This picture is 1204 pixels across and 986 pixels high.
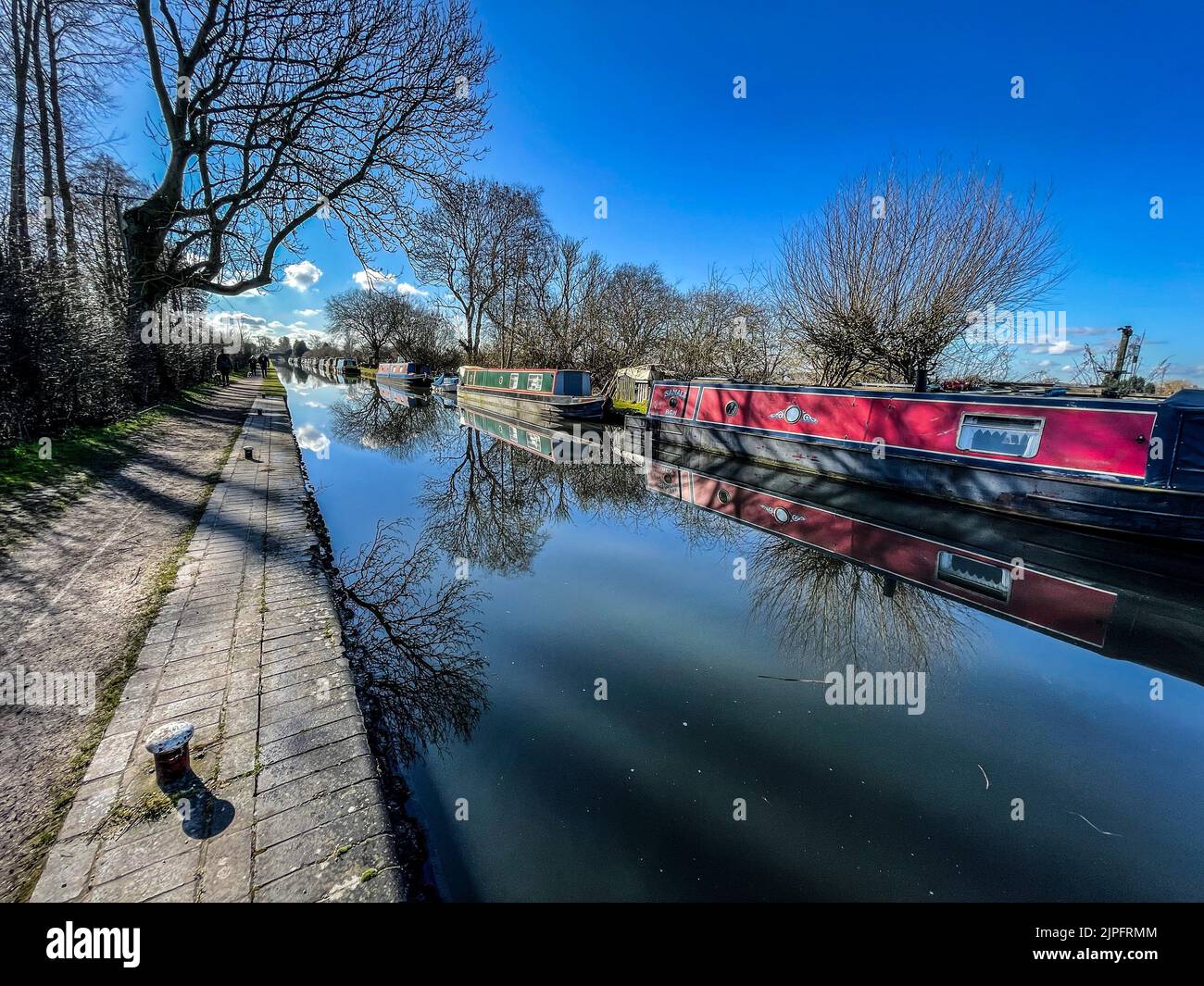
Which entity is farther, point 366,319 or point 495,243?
point 366,319

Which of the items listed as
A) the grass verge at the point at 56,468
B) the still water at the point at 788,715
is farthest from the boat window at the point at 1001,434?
the grass verge at the point at 56,468

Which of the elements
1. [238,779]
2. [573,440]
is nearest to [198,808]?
[238,779]

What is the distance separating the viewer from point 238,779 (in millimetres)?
1612

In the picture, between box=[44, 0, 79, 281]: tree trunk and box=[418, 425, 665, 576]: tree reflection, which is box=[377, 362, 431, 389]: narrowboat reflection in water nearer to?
box=[44, 0, 79, 281]: tree trunk

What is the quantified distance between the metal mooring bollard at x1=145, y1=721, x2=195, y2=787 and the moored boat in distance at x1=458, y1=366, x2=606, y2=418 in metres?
12.3

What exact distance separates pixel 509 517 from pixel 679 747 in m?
4.17

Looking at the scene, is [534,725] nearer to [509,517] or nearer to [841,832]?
[841,832]

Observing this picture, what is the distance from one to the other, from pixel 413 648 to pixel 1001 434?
292 inches

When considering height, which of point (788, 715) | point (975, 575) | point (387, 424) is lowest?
point (788, 715)

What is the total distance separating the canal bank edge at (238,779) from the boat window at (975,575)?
473 cm

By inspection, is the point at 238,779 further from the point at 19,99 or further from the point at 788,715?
the point at 19,99

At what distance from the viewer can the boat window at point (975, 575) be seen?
4.04m

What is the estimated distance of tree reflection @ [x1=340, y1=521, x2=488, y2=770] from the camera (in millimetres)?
2338

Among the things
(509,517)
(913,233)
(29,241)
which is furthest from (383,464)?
(913,233)
